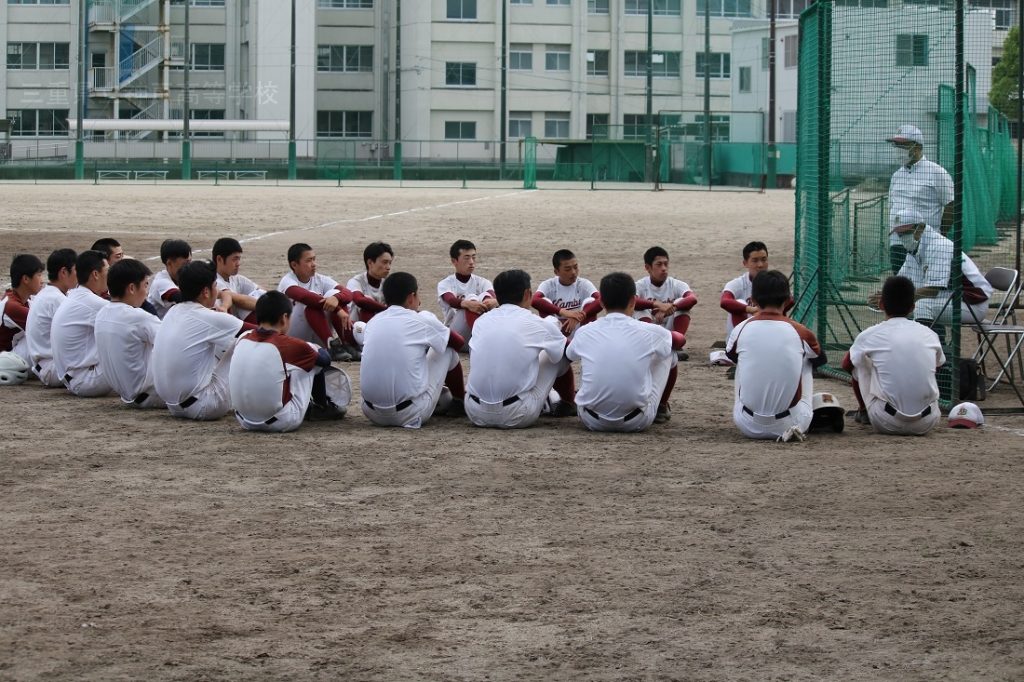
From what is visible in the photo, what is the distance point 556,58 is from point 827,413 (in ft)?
233

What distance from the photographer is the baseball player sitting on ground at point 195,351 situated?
10094 mm

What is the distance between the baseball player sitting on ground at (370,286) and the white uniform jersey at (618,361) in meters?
3.45

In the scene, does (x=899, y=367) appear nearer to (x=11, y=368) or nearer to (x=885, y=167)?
(x=885, y=167)

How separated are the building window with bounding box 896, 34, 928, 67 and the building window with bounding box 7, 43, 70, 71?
69.0m

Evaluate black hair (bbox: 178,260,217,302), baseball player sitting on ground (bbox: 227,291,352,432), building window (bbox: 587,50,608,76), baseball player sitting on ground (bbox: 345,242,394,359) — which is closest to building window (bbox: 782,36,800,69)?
building window (bbox: 587,50,608,76)

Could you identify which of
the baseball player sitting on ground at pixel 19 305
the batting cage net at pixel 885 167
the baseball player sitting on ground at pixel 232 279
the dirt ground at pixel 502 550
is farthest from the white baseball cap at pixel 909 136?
the baseball player sitting on ground at pixel 19 305

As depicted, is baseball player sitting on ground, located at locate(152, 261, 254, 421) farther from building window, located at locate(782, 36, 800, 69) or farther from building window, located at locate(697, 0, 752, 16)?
building window, located at locate(697, 0, 752, 16)

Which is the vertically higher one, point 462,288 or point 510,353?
point 462,288

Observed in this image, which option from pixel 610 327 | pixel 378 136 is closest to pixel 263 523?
pixel 610 327

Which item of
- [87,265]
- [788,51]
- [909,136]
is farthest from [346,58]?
[909,136]

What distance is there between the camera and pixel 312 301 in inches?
498

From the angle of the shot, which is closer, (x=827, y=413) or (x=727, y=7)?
(x=827, y=413)

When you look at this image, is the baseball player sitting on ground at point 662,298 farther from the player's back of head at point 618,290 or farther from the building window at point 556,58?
the building window at point 556,58

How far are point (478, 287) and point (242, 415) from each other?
3.96 m
